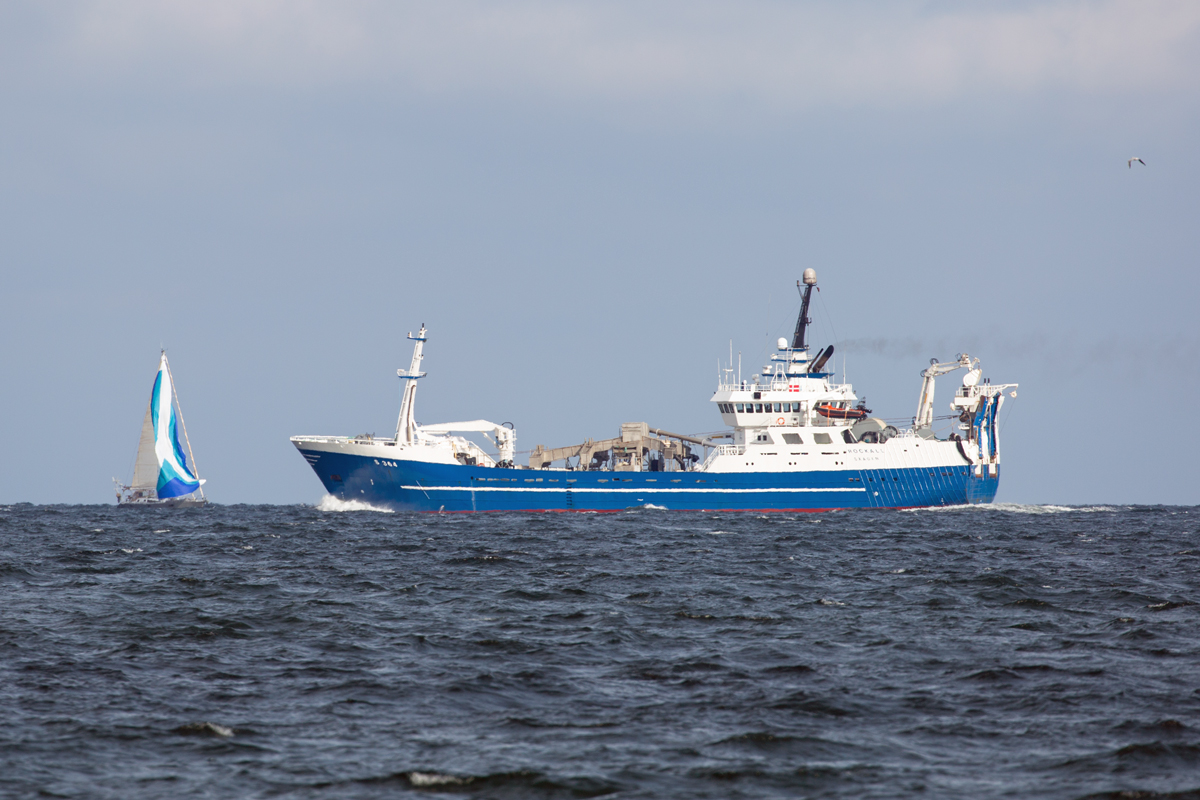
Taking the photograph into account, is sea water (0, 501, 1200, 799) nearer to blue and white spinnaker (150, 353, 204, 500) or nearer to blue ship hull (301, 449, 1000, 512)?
blue ship hull (301, 449, 1000, 512)

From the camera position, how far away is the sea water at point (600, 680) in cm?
1098

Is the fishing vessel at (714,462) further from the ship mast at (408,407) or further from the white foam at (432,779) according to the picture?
the white foam at (432,779)

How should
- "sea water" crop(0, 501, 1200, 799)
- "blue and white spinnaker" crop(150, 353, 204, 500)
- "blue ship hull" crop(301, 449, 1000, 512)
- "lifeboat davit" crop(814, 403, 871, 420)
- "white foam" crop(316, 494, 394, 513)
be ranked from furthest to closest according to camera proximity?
"blue and white spinnaker" crop(150, 353, 204, 500) → "lifeboat davit" crop(814, 403, 871, 420) → "white foam" crop(316, 494, 394, 513) → "blue ship hull" crop(301, 449, 1000, 512) → "sea water" crop(0, 501, 1200, 799)

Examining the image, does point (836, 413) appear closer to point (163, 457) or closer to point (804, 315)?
point (804, 315)

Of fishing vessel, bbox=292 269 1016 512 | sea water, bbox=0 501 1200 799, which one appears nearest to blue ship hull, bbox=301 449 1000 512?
fishing vessel, bbox=292 269 1016 512

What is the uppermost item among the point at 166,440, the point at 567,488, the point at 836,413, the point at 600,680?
the point at 836,413

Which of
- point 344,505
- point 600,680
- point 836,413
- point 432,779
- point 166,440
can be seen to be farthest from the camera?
point 166,440

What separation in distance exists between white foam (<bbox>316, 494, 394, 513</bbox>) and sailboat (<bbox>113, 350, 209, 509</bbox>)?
18595 millimetres

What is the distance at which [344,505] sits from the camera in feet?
205

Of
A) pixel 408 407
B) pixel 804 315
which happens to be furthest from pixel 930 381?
pixel 408 407

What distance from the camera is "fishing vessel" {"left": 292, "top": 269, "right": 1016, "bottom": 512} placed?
59.1 metres

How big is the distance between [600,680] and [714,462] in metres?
46.0

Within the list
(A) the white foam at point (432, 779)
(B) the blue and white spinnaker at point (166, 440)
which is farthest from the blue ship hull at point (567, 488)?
(A) the white foam at point (432, 779)

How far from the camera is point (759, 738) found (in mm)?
12242
